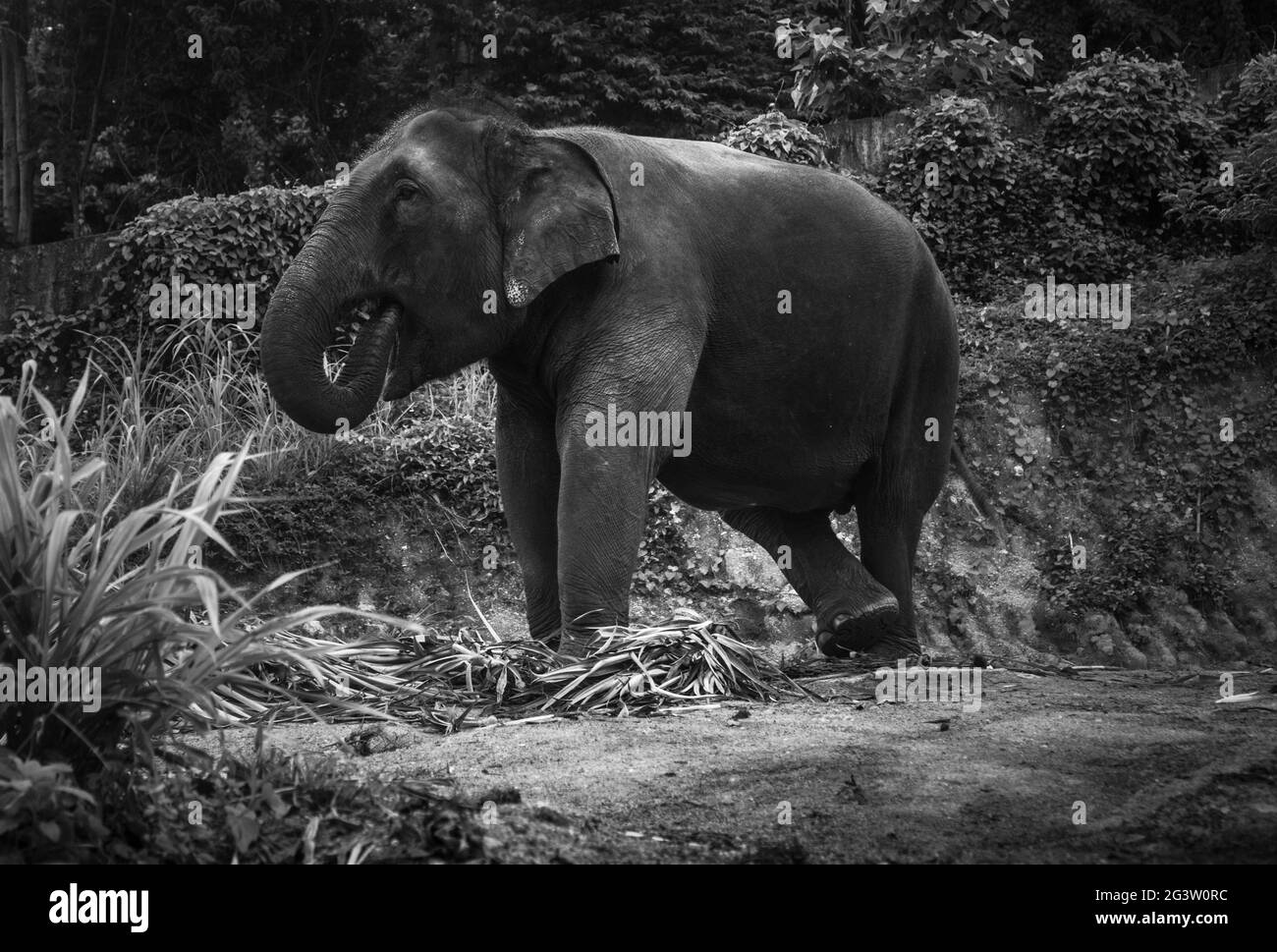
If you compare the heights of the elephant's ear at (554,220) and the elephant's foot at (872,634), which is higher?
the elephant's ear at (554,220)

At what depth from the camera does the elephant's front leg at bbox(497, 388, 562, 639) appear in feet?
22.4

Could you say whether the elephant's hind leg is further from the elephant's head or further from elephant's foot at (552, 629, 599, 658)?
the elephant's head

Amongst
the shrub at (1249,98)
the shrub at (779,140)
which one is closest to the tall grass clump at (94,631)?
the shrub at (779,140)

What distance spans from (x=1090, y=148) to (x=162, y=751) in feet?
43.2

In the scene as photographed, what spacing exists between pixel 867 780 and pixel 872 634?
137 inches

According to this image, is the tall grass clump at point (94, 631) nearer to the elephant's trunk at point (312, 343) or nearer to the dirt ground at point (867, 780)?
the dirt ground at point (867, 780)

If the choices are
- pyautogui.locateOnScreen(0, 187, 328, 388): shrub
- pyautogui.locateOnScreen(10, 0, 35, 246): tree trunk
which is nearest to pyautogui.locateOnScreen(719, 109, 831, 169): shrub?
pyautogui.locateOnScreen(0, 187, 328, 388): shrub

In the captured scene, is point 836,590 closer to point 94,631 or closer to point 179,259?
point 94,631

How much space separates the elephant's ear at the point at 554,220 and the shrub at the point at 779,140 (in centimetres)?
746

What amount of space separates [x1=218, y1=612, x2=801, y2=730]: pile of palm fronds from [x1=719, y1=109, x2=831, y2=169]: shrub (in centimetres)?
813

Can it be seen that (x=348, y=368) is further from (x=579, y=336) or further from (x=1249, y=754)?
(x=1249, y=754)

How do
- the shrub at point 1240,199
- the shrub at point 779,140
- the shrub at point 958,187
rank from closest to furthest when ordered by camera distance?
the shrub at point 1240,199 < the shrub at point 779,140 < the shrub at point 958,187

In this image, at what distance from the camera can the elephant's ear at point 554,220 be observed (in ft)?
20.1

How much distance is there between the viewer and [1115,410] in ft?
41.3
